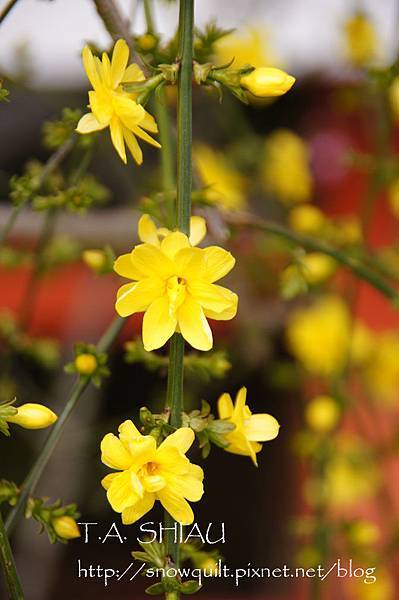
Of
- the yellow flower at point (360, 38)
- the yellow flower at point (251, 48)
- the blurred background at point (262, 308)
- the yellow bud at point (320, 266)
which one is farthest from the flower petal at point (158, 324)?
the yellow flower at point (251, 48)

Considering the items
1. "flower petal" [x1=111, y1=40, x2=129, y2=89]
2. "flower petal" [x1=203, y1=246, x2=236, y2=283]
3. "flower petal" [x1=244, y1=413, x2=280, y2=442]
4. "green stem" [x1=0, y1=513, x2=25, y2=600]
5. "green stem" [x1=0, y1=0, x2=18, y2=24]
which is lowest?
"green stem" [x1=0, y1=513, x2=25, y2=600]

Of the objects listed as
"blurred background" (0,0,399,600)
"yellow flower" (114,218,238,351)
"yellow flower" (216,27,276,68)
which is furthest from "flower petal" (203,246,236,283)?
"yellow flower" (216,27,276,68)

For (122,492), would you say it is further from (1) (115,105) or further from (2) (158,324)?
(1) (115,105)

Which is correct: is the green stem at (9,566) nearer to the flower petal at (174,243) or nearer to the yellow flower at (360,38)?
the flower petal at (174,243)

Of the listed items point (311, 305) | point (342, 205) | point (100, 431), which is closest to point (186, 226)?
point (100, 431)

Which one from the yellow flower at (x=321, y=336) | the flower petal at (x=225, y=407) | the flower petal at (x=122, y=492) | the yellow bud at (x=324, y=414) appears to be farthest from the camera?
the yellow flower at (x=321, y=336)

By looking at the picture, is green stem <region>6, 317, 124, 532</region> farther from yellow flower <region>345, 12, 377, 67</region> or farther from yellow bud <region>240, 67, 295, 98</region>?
yellow flower <region>345, 12, 377, 67</region>
